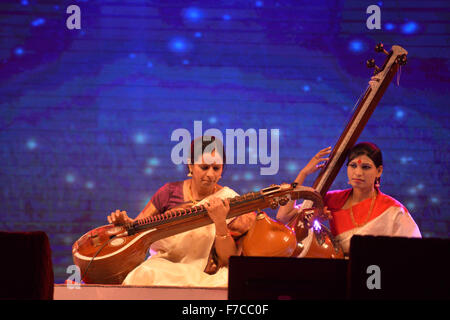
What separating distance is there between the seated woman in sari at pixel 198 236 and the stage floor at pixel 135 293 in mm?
133

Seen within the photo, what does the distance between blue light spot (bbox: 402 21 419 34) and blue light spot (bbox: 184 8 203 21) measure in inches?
76.8

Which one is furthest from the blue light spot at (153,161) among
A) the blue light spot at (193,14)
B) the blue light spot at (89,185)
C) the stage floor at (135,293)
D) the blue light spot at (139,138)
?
the stage floor at (135,293)

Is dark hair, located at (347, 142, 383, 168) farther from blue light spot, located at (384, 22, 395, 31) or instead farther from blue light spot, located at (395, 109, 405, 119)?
blue light spot, located at (384, 22, 395, 31)

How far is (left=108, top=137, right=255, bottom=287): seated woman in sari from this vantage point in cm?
295

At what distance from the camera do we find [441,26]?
4.55 m

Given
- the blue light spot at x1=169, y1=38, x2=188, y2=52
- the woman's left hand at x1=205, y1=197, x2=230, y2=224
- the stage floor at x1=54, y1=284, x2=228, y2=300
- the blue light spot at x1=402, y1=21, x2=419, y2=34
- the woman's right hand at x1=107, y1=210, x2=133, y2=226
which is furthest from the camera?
the blue light spot at x1=169, y1=38, x2=188, y2=52

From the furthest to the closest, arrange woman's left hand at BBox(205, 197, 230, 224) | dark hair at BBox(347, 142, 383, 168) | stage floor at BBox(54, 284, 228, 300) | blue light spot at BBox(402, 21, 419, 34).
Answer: blue light spot at BBox(402, 21, 419, 34) < dark hair at BBox(347, 142, 383, 168) < woman's left hand at BBox(205, 197, 230, 224) < stage floor at BBox(54, 284, 228, 300)

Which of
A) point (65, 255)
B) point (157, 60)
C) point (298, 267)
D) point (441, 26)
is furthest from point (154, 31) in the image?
point (298, 267)

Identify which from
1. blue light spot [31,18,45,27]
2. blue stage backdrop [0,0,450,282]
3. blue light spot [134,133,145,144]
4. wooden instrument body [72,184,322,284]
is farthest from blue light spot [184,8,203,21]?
wooden instrument body [72,184,322,284]

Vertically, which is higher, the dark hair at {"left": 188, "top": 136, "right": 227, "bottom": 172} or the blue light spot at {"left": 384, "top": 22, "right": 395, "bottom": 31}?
the blue light spot at {"left": 384, "top": 22, "right": 395, "bottom": 31}

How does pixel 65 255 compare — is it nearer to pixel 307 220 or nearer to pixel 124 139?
pixel 124 139

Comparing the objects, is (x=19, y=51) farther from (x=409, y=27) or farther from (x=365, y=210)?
(x=409, y=27)

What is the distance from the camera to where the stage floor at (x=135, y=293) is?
2680mm

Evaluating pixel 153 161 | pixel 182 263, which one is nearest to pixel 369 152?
pixel 182 263
